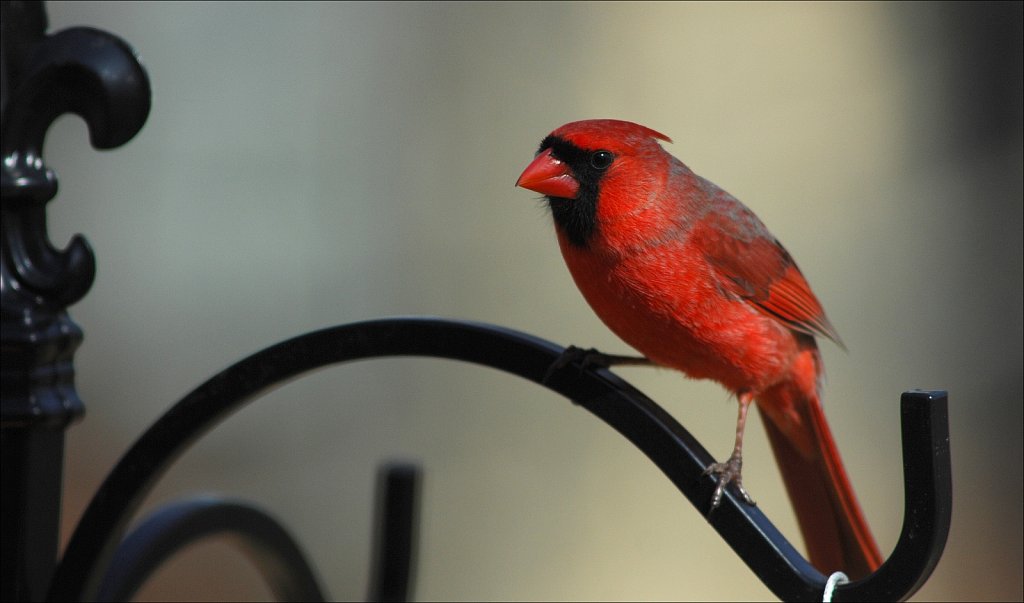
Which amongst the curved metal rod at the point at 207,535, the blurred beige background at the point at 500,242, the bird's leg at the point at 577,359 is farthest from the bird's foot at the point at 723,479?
the blurred beige background at the point at 500,242

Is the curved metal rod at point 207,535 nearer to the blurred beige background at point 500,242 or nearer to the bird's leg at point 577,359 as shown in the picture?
the bird's leg at point 577,359

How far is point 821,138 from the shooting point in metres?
3.88

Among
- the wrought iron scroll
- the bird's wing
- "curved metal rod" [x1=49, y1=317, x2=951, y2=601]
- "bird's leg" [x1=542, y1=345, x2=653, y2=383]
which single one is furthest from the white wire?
the wrought iron scroll

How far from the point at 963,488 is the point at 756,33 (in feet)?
5.69

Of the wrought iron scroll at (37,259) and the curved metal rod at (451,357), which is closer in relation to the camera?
the curved metal rod at (451,357)

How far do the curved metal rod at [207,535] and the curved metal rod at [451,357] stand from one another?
0.03 metres

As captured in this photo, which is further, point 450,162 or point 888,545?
point 450,162

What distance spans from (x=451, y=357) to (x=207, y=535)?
0.40m

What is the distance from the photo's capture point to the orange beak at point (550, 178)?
1.17 meters

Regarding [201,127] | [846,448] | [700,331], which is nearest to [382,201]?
[201,127]

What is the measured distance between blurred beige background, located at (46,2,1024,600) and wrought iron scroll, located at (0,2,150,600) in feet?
8.63

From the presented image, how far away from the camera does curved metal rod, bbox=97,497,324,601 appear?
113 cm

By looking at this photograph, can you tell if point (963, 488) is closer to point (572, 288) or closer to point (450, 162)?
point (572, 288)

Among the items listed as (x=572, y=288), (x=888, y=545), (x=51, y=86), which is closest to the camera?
(x=51, y=86)
